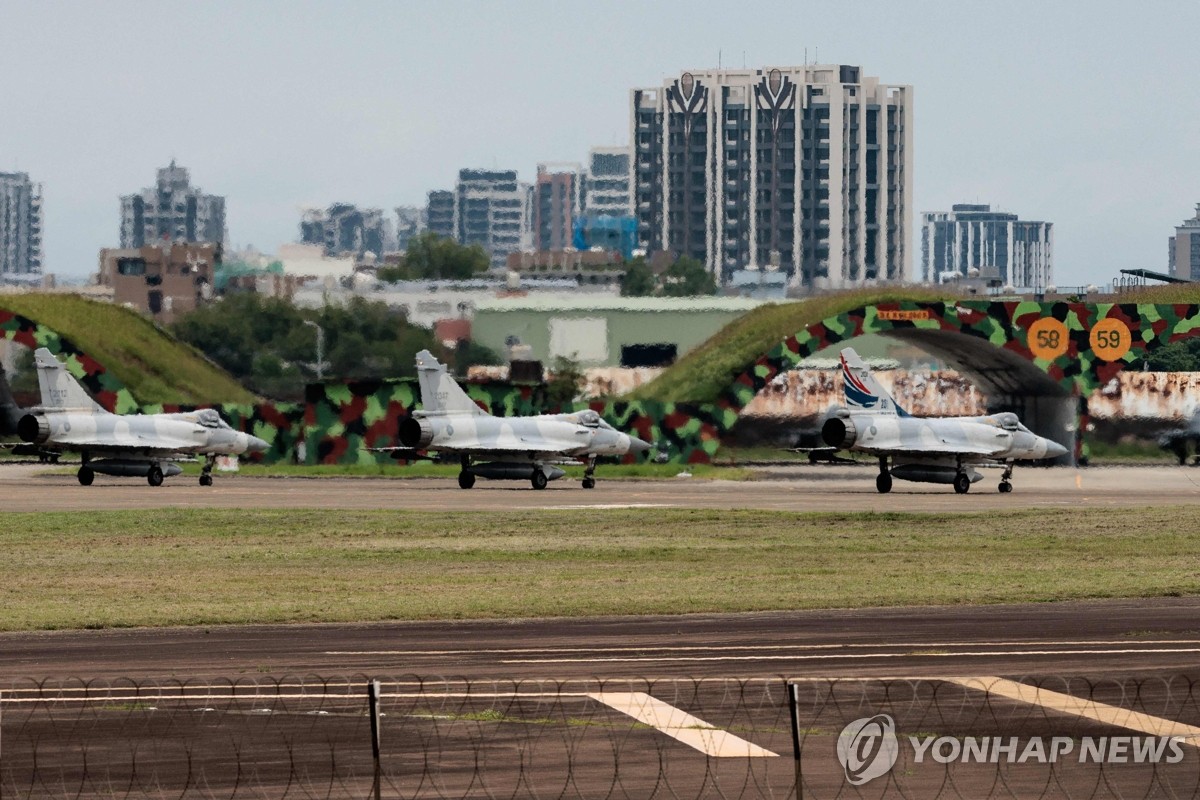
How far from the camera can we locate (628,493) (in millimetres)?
66625

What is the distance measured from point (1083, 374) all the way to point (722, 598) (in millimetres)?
56690

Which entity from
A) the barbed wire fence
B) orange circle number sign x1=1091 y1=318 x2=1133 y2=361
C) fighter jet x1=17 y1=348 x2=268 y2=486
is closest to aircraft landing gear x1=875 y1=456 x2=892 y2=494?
orange circle number sign x1=1091 y1=318 x2=1133 y2=361

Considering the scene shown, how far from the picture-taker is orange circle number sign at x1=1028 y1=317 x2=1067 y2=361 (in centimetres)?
8588

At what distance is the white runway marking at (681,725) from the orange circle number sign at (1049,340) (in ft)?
220

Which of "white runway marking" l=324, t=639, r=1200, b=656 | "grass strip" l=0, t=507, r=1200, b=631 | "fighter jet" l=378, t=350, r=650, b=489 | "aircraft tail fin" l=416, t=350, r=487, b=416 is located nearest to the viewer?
"white runway marking" l=324, t=639, r=1200, b=656

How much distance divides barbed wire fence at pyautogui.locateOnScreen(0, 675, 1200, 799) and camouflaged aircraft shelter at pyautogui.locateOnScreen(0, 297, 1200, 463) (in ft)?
195

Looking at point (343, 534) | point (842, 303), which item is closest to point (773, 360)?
point (842, 303)

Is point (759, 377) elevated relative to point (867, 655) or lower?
elevated

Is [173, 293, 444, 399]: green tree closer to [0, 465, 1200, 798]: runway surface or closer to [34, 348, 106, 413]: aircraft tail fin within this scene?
[34, 348, 106, 413]: aircraft tail fin

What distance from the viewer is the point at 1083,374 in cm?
8619

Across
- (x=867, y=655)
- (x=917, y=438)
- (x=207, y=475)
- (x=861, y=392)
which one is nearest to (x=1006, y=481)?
(x=917, y=438)

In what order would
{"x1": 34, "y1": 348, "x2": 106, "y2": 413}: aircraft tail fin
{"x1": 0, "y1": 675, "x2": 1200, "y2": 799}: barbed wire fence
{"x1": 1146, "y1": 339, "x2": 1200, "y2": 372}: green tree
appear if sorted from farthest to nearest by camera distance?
{"x1": 1146, "y1": 339, "x2": 1200, "y2": 372}: green tree, {"x1": 34, "y1": 348, "x2": 106, "y2": 413}: aircraft tail fin, {"x1": 0, "y1": 675, "x2": 1200, "y2": 799}: barbed wire fence

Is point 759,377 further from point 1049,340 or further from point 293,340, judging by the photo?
point 293,340

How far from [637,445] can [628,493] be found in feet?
30.9
